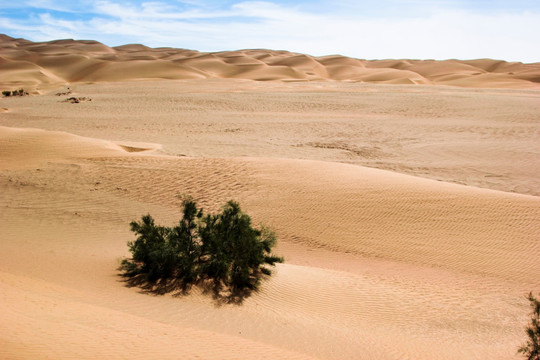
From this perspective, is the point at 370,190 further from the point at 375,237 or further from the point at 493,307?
the point at 493,307

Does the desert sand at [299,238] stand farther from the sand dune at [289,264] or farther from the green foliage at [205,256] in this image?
the green foliage at [205,256]

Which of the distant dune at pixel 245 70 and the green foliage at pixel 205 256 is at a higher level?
the distant dune at pixel 245 70

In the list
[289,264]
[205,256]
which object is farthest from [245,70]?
[205,256]

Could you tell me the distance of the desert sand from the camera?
6125mm

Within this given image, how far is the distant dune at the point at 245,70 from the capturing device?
242 feet

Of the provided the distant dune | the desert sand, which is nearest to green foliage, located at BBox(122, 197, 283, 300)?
the desert sand

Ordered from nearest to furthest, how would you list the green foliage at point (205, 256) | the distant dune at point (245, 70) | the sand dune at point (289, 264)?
the sand dune at point (289, 264) < the green foliage at point (205, 256) < the distant dune at point (245, 70)

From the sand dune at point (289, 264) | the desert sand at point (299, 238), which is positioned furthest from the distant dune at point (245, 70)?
the sand dune at point (289, 264)

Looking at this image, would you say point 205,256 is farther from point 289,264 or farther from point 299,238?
point 299,238

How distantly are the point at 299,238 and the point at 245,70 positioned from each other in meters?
84.0

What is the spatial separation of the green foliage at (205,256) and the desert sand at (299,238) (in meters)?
0.39

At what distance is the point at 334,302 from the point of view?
26.1 ft

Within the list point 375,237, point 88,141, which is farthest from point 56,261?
point 88,141

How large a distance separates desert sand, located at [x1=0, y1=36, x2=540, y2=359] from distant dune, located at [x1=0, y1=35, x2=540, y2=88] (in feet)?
158
